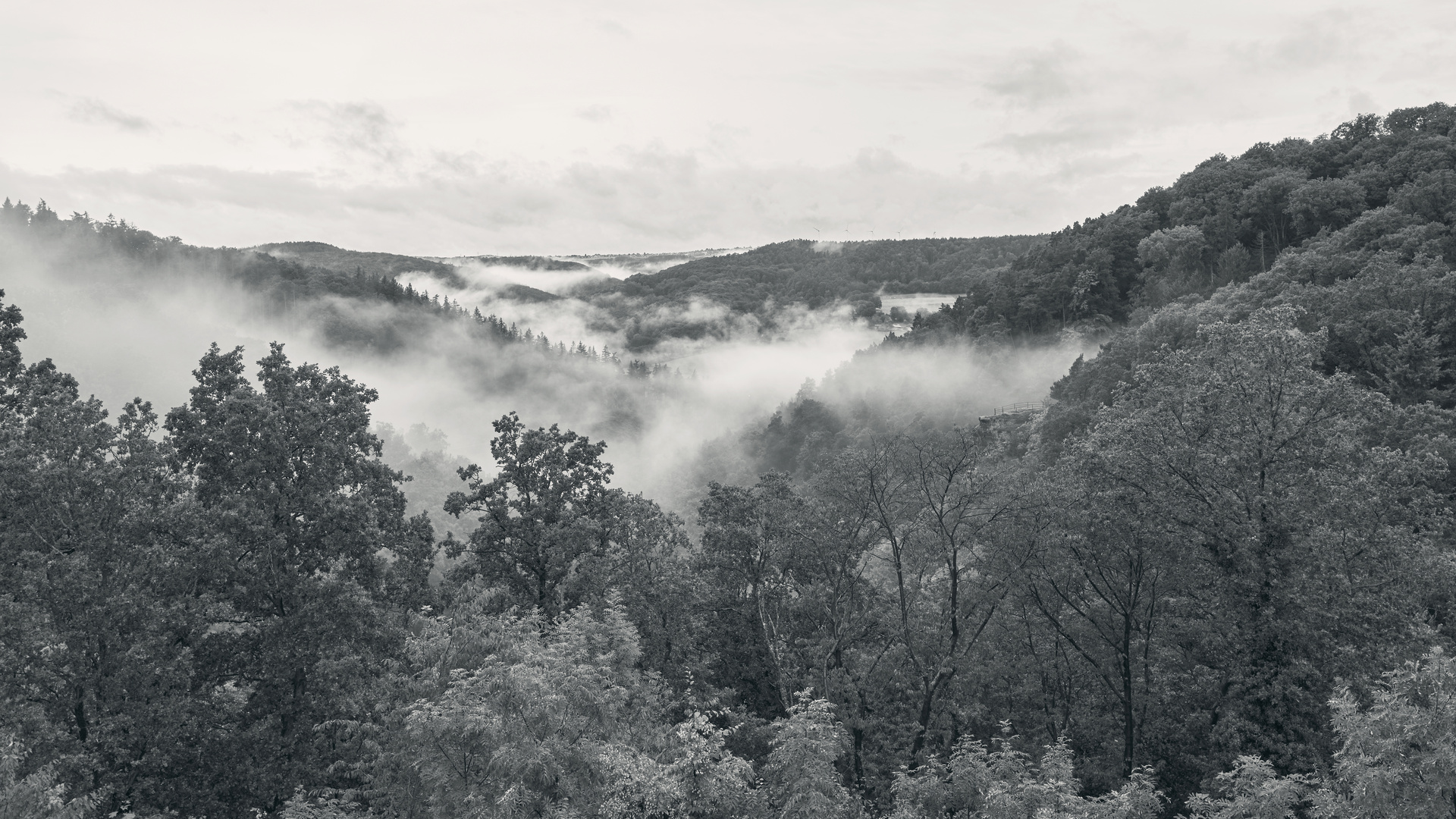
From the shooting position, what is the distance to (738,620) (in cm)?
3469

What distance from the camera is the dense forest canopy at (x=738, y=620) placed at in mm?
16266

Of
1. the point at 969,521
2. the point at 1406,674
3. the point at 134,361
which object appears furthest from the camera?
the point at 134,361

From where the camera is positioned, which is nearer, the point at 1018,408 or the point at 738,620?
the point at 738,620

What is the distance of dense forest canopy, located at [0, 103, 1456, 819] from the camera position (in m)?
16.3

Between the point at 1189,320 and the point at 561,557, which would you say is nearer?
the point at 561,557

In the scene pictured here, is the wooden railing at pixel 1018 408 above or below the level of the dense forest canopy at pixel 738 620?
below

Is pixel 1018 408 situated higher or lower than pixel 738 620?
higher

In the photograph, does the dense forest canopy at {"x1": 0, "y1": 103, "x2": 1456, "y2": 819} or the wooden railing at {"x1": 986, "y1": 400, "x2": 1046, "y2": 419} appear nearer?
the dense forest canopy at {"x1": 0, "y1": 103, "x2": 1456, "y2": 819}

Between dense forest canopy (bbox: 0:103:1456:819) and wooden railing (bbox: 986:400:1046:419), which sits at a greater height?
dense forest canopy (bbox: 0:103:1456:819)

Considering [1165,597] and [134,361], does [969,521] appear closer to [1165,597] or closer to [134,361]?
[1165,597]

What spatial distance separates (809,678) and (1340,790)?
18.1 meters

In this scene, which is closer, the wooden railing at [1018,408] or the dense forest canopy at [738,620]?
the dense forest canopy at [738,620]

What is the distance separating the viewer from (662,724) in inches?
766

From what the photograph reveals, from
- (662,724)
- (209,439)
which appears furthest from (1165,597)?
(209,439)
